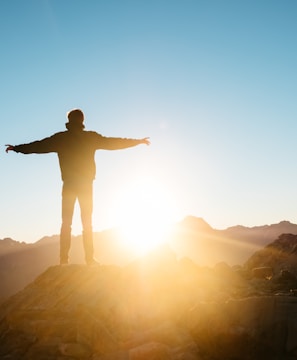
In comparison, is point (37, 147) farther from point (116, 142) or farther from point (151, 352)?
point (151, 352)

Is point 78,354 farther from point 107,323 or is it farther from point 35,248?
point 35,248

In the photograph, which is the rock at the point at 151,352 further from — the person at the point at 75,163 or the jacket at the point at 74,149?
the jacket at the point at 74,149

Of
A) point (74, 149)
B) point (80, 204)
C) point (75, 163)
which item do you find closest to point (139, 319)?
point (80, 204)

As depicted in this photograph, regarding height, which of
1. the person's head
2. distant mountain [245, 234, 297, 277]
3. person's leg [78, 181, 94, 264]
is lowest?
distant mountain [245, 234, 297, 277]

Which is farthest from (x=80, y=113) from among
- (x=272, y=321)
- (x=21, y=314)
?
(x=272, y=321)

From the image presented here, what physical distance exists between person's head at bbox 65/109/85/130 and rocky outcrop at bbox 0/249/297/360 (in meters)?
3.35

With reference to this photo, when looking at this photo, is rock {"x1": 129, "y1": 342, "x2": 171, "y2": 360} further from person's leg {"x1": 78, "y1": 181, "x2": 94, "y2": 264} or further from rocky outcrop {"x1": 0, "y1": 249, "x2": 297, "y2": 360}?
person's leg {"x1": 78, "y1": 181, "x2": 94, "y2": 264}

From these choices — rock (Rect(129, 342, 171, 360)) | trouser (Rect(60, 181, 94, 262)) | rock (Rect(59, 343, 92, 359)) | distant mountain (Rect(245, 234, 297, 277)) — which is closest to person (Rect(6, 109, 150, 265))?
trouser (Rect(60, 181, 94, 262))

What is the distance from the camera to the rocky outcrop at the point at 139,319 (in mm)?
5457

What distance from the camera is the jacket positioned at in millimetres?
8992

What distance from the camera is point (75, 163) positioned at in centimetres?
899

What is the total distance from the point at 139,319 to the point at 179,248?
86.4m

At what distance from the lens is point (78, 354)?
6.06 meters

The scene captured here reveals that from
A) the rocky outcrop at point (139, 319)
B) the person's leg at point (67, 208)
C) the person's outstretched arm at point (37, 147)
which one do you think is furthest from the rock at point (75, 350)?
the person's outstretched arm at point (37, 147)
